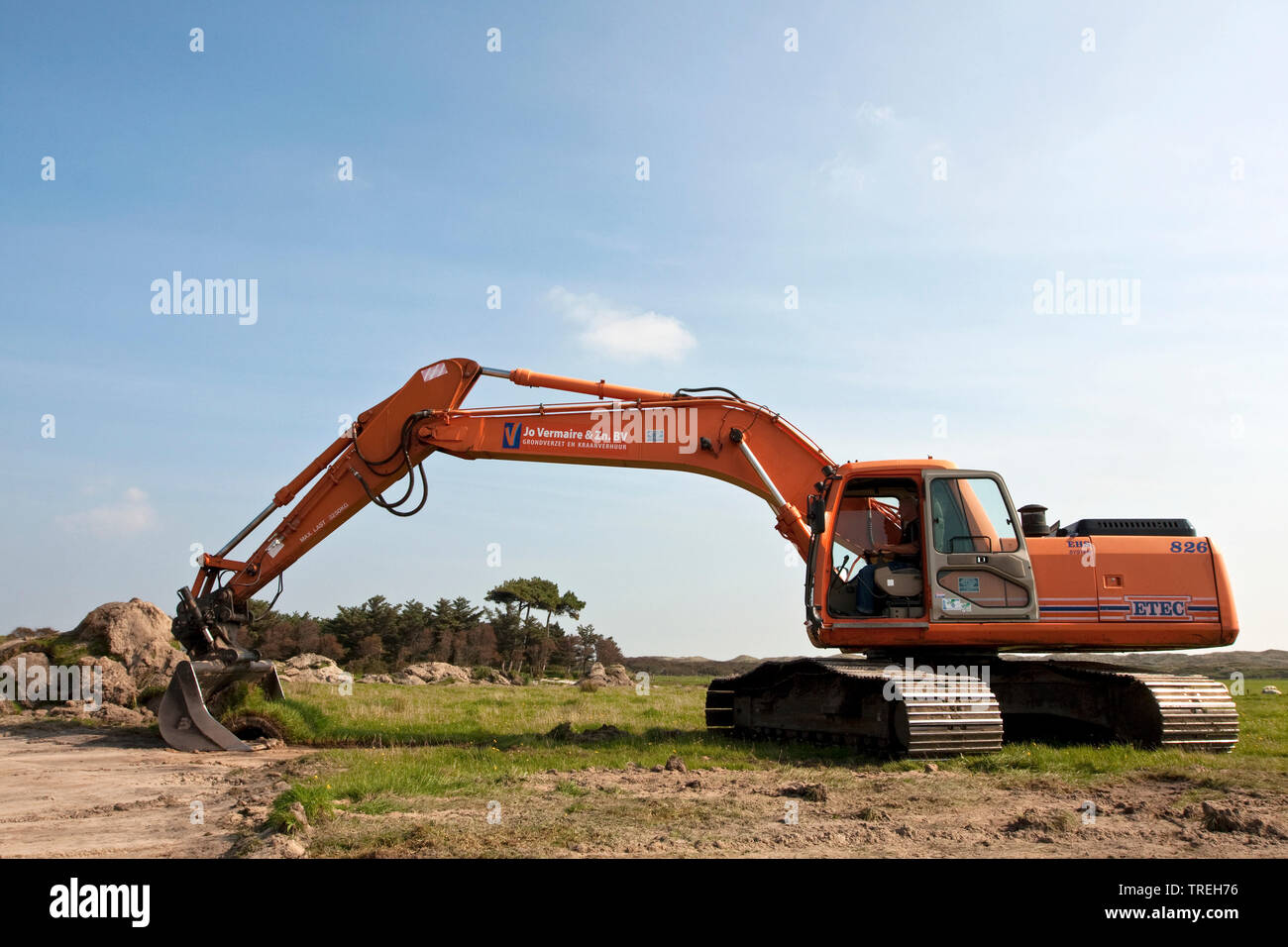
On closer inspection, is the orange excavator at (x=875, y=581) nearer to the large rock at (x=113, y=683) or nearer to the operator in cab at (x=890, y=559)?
the operator in cab at (x=890, y=559)

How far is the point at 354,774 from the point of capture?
25.6 feet

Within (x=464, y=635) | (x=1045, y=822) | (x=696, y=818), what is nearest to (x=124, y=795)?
(x=696, y=818)

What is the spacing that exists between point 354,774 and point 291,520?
5.50 metres

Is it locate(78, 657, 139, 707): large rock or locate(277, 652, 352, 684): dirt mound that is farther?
locate(277, 652, 352, 684): dirt mound

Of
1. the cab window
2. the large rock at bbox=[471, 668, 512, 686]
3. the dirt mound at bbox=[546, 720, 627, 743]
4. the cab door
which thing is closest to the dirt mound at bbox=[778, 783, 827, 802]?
the cab door

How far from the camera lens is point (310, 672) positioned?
82.7ft

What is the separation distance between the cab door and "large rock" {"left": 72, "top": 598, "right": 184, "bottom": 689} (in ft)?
38.4

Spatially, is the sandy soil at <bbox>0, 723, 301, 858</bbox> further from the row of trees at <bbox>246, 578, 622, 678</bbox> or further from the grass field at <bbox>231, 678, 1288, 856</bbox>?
the row of trees at <bbox>246, 578, 622, 678</bbox>

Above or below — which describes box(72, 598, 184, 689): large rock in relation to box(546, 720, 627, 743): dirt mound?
above

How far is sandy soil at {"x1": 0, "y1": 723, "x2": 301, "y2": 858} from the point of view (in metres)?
5.52

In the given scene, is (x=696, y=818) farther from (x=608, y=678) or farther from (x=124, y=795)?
(x=608, y=678)

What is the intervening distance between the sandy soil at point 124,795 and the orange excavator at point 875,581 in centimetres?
108
